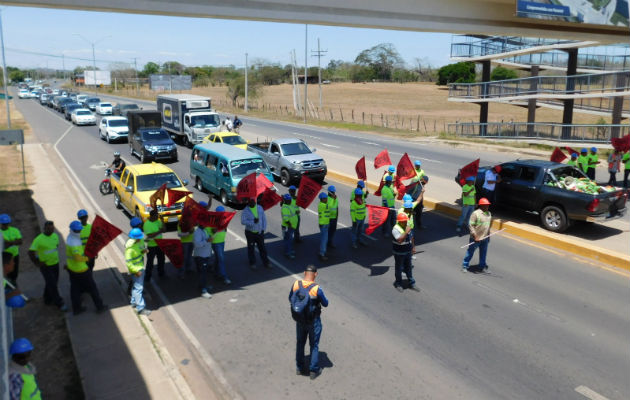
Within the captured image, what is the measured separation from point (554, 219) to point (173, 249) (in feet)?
33.6

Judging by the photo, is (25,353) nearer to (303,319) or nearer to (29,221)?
(303,319)

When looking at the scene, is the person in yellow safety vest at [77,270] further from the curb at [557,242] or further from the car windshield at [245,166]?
the curb at [557,242]

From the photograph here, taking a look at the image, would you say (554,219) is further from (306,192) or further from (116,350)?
(116,350)

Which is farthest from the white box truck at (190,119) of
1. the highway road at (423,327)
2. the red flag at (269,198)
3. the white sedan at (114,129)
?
the highway road at (423,327)

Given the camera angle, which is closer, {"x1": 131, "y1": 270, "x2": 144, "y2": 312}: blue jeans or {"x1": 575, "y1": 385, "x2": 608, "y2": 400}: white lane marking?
{"x1": 575, "y1": 385, "x2": 608, "y2": 400}: white lane marking

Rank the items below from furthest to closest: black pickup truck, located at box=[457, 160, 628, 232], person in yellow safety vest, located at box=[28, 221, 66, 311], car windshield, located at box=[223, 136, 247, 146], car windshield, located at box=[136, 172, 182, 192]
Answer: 1. car windshield, located at box=[223, 136, 247, 146]
2. car windshield, located at box=[136, 172, 182, 192]
3. black pickup truck, located at box=[457, 160, 628, 232]
4. person in yellow safety vest, located at box=[28, 221, 66, 311]

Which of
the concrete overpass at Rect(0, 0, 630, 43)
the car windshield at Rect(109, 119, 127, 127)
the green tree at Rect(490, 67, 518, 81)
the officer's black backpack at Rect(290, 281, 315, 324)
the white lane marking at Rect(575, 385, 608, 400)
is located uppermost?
the green tree at Rect(490, 67, 518, 81)

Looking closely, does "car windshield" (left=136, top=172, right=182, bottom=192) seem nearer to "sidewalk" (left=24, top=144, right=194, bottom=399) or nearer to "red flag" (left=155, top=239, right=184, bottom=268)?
"sidewalk" (left=24, top=144, right=194, bottom=399)

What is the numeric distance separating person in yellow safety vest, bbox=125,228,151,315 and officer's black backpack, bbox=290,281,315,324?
370 centimetres

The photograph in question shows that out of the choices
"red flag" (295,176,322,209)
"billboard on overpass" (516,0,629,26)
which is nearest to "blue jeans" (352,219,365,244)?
"red flag" (295,176,322,209)

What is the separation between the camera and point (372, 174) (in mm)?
22453

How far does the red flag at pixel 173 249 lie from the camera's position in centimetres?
1028

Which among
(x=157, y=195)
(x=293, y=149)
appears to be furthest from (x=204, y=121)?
(x=157, y=195)

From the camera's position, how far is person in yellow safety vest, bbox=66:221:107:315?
355 inches
